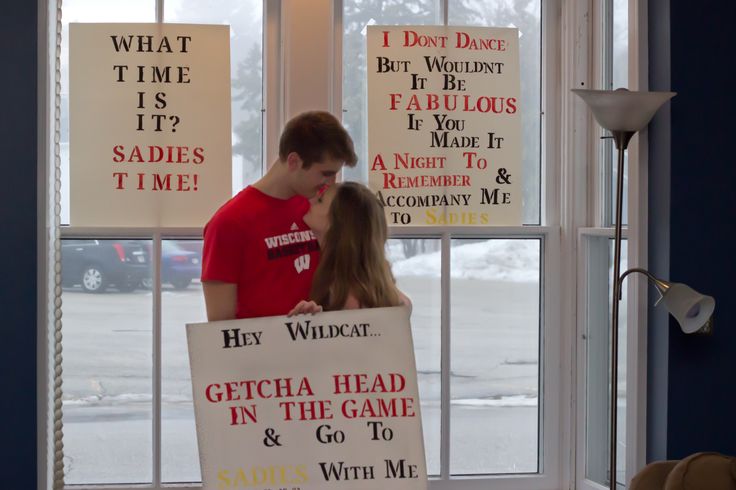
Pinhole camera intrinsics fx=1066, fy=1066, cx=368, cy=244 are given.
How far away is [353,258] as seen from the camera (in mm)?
3107

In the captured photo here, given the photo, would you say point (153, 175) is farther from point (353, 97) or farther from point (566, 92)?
point (566, 92)

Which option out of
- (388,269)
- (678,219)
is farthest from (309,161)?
(678,219)

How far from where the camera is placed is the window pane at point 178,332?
389 centimetres

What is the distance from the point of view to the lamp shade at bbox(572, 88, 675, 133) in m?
3.22

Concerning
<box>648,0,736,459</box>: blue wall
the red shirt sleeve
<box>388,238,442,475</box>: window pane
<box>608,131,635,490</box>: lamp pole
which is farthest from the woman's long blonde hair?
<box>648,0,736,459</box>: blue wall

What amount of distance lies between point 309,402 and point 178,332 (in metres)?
0.95

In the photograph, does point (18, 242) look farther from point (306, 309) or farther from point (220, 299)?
point (306, 309)

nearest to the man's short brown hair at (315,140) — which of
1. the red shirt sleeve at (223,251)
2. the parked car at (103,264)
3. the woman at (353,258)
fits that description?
the woman at (353,258)

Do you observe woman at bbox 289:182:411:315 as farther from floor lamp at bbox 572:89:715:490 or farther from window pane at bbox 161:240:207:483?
window pane at bbox 161:240:207:483

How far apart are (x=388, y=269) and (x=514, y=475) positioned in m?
1.35

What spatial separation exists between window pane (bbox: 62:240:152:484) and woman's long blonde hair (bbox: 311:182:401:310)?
1013mm

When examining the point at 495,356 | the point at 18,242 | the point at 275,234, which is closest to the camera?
the point at 275,234

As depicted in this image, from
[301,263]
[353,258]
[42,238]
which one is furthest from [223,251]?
[42,238]

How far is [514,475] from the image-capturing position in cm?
411
